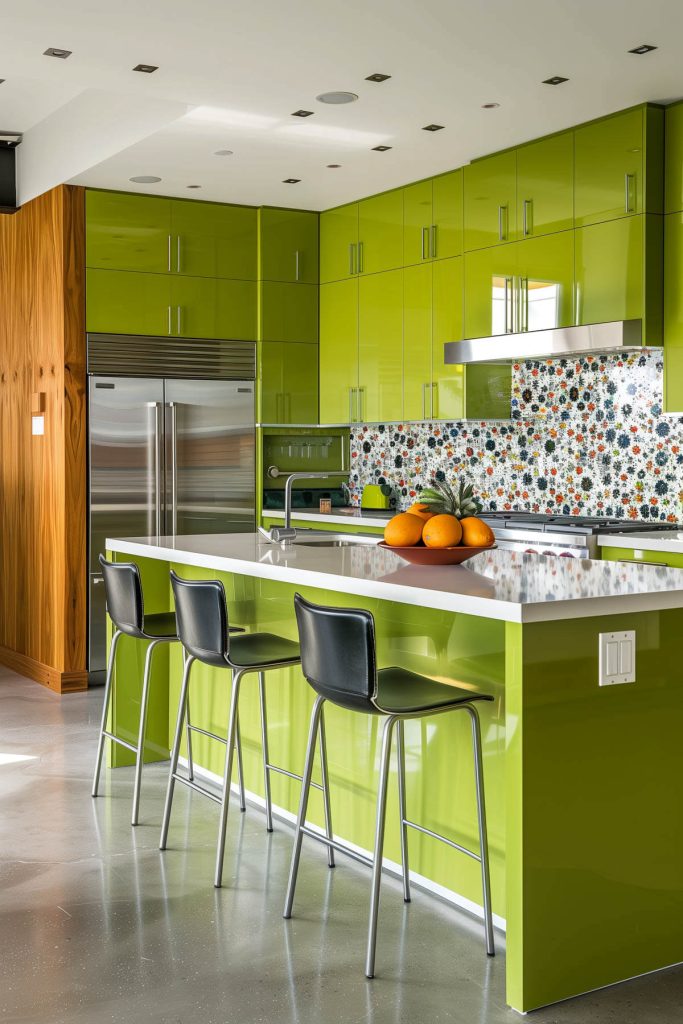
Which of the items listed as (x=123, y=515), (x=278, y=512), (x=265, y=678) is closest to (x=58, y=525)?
(x=123, y=515)

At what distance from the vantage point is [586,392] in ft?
18.3

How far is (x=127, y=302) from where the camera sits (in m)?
6.34

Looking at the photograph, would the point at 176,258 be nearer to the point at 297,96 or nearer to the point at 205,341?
the point at 205,341

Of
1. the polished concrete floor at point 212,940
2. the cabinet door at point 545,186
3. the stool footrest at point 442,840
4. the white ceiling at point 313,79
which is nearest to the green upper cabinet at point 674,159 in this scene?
the white ceiling at point 313,79

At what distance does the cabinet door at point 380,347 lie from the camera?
20.9 feet

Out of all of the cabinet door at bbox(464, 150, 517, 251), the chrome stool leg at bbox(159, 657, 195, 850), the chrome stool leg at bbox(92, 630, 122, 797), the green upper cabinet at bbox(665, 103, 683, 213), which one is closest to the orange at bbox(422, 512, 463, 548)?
the chrome stool leg at bbox(159, 657, 195, 850)

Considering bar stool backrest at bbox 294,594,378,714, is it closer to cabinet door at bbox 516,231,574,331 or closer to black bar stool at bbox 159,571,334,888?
black bar stool at bbox 159,571,334,888

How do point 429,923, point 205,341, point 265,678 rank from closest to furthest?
point 429,923 < point 265,678 < point 205,341

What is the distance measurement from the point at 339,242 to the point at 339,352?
0.67m

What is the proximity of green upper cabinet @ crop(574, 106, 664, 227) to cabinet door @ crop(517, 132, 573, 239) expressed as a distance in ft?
0.19

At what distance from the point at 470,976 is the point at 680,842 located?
2.08 feet

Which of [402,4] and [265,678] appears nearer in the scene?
[402,4]

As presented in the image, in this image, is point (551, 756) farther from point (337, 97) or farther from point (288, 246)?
point (288, 246)

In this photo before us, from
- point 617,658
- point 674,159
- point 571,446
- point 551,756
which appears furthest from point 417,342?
point 551,756
